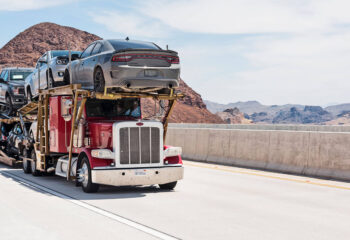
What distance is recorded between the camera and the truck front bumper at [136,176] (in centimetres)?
1168

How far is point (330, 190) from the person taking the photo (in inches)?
506

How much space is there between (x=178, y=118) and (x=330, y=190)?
84.6 metres

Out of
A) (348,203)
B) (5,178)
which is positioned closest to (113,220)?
(348,203)

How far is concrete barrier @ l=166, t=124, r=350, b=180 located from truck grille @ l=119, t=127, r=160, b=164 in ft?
17.0

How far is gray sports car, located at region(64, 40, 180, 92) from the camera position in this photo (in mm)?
11969

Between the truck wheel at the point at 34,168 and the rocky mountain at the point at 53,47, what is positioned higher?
the rocky mountain at the point at 53,47

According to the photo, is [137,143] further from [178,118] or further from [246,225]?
[178,118]

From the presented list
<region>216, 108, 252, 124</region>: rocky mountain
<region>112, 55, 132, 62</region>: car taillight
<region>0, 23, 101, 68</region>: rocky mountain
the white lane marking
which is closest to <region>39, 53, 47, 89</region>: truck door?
the white lane marking

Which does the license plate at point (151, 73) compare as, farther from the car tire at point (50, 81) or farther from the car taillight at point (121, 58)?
the car tire at point (50, 81)

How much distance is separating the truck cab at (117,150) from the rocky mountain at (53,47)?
85.5 m

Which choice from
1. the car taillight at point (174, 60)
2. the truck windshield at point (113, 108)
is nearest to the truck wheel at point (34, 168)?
the truck windshield at point (113, 108)

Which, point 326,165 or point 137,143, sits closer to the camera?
point 137,143

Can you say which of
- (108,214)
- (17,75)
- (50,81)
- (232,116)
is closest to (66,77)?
(50,81)

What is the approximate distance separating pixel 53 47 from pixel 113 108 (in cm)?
9975
